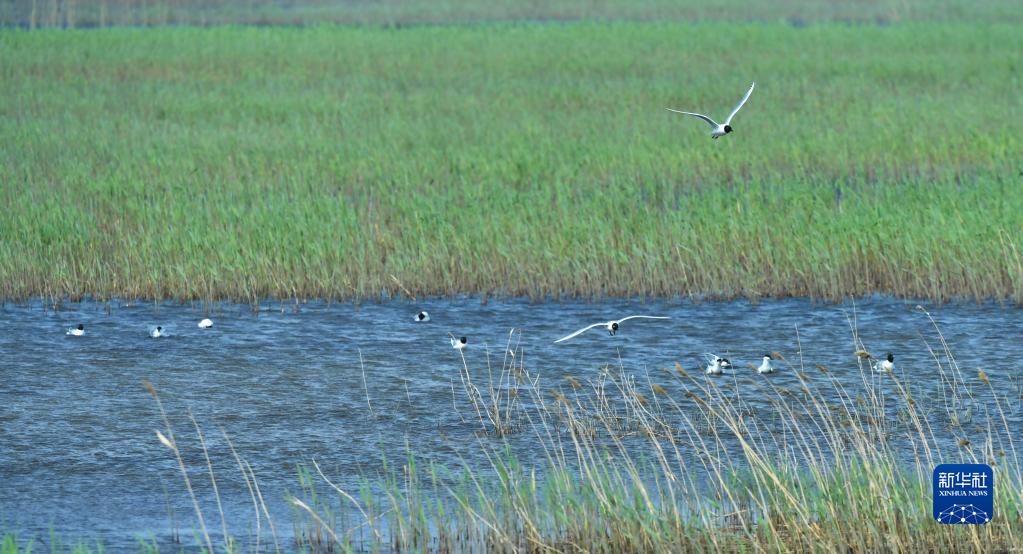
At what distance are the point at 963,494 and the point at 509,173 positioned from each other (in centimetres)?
1234

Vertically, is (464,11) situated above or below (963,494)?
above

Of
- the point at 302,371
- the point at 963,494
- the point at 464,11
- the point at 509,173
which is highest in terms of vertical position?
the point at 464,11

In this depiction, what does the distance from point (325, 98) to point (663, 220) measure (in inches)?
499

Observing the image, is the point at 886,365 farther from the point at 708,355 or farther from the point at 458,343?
the point at 458,343

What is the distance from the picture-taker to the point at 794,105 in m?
25.7

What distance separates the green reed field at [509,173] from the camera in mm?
13812

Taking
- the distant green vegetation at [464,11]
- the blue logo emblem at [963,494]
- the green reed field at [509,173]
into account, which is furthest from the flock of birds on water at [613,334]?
the distant green vegetation at [464,11]

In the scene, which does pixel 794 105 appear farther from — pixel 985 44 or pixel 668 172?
pixel 985 44

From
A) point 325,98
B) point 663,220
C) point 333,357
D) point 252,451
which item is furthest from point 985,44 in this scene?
point 252,451

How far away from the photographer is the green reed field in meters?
13.8

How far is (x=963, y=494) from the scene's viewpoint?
660 centimetres

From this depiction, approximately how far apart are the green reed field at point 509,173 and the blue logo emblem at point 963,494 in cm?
662

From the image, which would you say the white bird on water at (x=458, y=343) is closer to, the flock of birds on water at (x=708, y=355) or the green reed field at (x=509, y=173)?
the flock of birds on water at (x=708, y=355)

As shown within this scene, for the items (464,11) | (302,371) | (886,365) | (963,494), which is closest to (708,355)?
(886,365)
